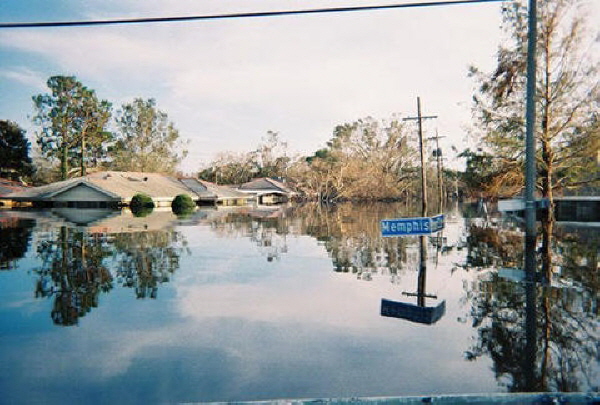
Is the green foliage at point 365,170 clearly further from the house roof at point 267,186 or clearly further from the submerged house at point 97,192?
the submerged house at point 97,192

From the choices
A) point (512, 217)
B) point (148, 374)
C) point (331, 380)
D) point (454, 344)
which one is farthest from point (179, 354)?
point (512, 217)

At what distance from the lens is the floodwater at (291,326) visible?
4.55 metres

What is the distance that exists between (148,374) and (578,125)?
2352 cm

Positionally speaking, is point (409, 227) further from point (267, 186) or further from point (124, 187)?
point (267, 186)

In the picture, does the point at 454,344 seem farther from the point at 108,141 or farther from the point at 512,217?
the point at 108,141

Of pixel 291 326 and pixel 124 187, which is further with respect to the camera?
pixel 124 187

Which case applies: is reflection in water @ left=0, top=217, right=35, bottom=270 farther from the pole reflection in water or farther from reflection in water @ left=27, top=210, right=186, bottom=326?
the pole reflection in water

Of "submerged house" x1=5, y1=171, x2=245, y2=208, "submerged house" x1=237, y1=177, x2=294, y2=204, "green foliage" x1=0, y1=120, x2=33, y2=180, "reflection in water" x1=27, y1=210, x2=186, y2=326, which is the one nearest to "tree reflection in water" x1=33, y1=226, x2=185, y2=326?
"reflection in water" x1=27, y1=210, x2=186, y2=326

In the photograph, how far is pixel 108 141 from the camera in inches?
2771

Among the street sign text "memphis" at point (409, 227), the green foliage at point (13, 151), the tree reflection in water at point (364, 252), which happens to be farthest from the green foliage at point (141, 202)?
the street sign text "memphis" at point (409, 227)

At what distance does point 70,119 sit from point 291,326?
66.1 meters

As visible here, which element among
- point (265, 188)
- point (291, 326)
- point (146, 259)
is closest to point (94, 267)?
point (146, 259)

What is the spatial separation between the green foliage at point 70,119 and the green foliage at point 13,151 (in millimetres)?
4354

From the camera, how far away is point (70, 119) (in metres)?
62.7
